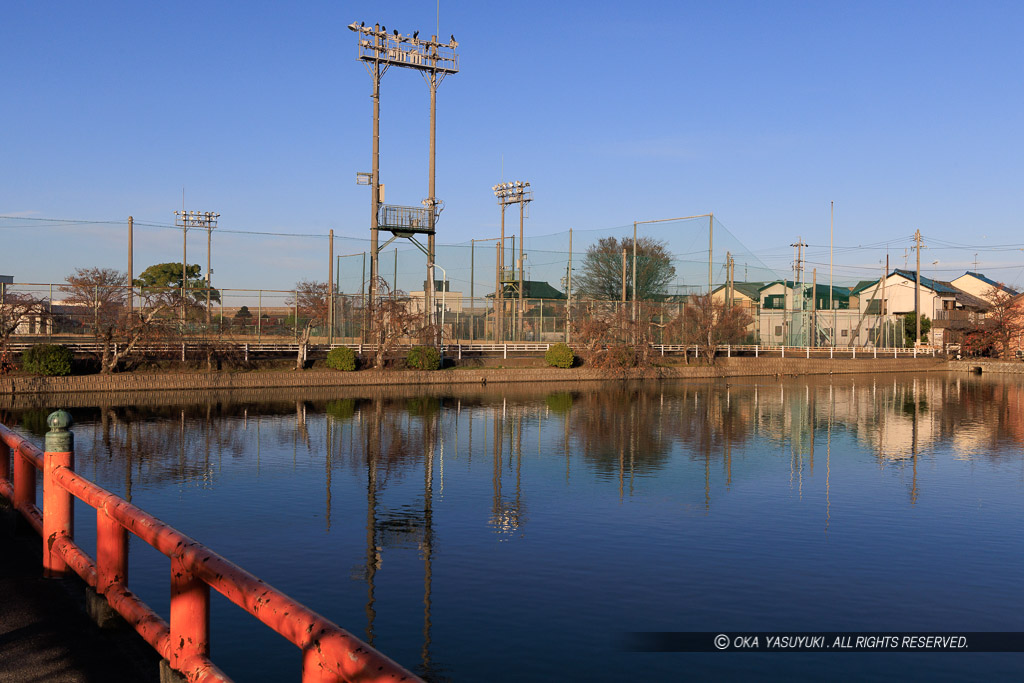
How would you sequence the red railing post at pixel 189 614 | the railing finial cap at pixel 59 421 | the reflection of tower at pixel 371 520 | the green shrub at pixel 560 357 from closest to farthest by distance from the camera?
the red railing post at pixel 189 614 → the railing finial cap at pixel 59 421 → the reflection of tower at pixel 371 520 → the green shrub at pixel 560 357

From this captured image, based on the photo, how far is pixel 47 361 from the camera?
2539cm

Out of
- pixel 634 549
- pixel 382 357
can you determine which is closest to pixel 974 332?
pixel 382 357

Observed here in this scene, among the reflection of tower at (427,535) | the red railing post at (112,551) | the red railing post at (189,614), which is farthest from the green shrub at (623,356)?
the red railing post at (189,614)

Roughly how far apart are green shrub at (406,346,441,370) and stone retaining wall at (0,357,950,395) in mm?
620

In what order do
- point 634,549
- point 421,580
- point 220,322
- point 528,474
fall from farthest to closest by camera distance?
point 220,322 → point 528,474 → point 634,549 → point 421,580

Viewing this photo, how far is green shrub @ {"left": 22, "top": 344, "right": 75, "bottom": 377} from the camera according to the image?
25.3 m

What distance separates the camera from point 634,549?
8859 mm

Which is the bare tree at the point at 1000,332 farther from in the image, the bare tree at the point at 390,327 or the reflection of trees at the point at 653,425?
the bare tree at the point at 390,327

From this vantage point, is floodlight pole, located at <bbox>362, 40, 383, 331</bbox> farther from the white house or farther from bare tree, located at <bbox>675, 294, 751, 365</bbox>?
the white house

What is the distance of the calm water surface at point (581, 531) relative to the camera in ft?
20.4

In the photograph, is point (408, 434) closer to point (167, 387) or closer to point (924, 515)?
point (924, 515)

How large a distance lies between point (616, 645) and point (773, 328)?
213 ft

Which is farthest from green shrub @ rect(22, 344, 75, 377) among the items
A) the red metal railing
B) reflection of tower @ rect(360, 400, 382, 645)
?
the red metal railing

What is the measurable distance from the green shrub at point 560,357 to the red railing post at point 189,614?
32.2m
